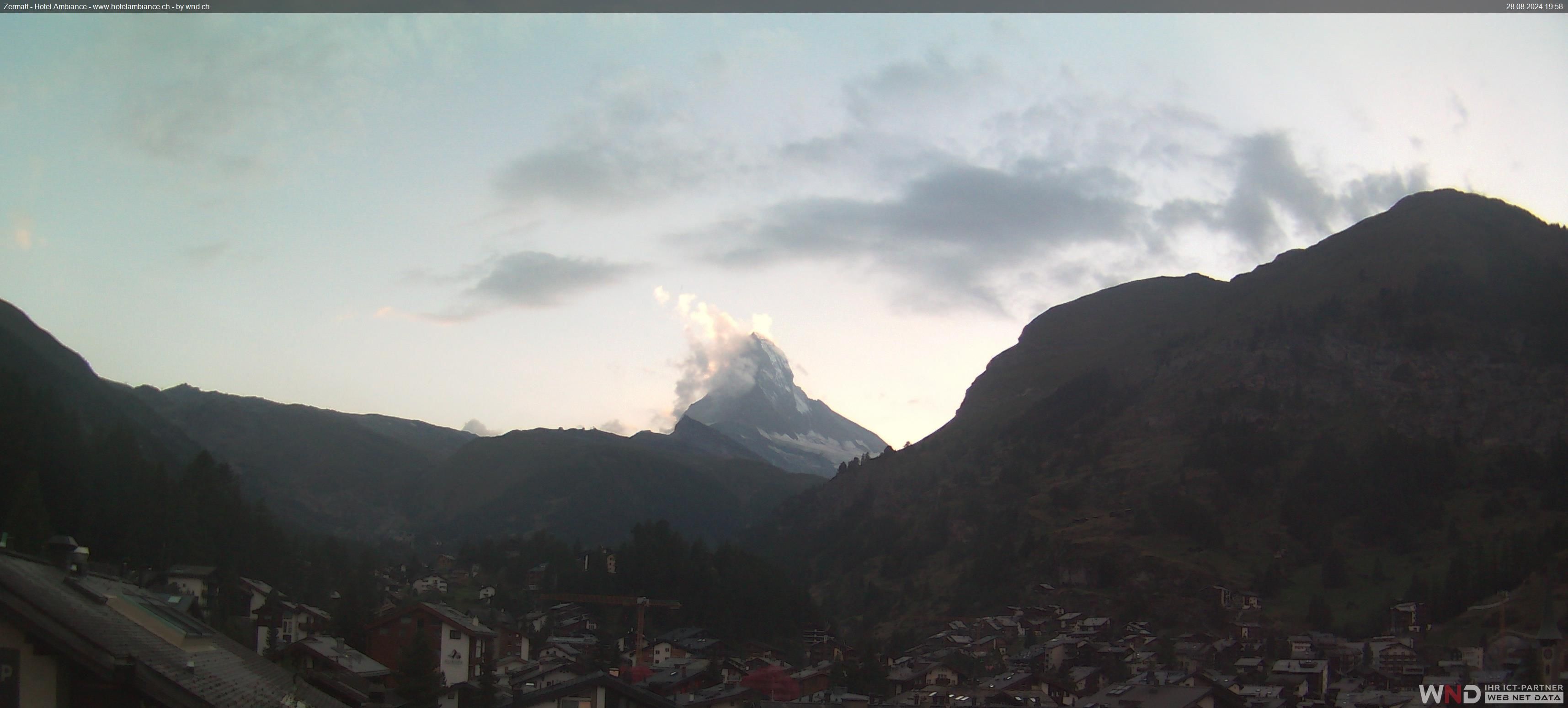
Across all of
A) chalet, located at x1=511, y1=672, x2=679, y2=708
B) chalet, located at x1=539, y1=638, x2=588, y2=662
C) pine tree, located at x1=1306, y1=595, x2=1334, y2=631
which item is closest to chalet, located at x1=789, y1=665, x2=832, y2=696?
chalet, located at x1=539, y1=638, x2=588, y2=662

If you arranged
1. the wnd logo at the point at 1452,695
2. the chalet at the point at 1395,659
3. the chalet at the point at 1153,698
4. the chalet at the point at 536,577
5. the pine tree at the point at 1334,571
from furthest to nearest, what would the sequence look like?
the pine tree at the point at 1334,571, the chalet at the point at 536,577, the chalet at the point at 1395,659, the chalet at the point at 1153,698, the wnd logo at the point at 1452,695

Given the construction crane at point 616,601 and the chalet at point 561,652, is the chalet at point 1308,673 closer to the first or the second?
the chalet at point 561,652

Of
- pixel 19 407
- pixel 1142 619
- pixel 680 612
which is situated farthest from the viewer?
pixel 1142 619

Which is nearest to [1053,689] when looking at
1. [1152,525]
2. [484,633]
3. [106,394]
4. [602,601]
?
[484,633]

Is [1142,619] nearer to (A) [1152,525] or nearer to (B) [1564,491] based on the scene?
(A) [1152,525]

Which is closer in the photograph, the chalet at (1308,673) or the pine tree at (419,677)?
the pine tree at (419,677)

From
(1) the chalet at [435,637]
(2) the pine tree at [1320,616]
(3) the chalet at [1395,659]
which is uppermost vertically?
(1) the chalet at [435,637]

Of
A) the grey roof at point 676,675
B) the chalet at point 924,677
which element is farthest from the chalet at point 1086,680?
the grey roof at point 676,675
